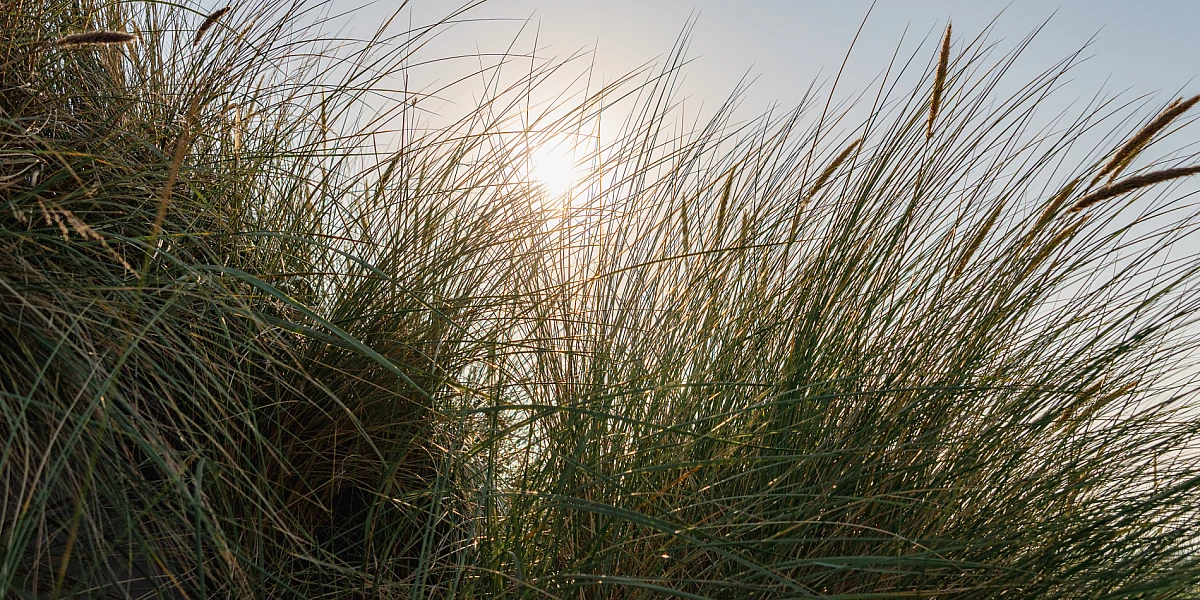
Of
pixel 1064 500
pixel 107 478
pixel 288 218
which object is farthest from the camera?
pixel 288 218

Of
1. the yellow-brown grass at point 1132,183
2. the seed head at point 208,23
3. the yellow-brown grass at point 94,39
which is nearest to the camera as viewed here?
the yellow-brown grass at point 94,39

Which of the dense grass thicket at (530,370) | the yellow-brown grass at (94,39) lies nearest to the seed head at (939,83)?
the dense grass thicket at (530,370)

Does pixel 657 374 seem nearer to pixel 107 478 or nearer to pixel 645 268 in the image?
pixel 645 268

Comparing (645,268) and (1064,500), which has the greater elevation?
(645,268)

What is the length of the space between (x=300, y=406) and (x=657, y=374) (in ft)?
1.80

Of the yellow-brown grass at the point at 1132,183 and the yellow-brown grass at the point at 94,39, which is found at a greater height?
the yellow-brown grass at the point at 1132,183

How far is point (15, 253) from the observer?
1.01 m

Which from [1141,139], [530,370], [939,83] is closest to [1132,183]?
[1141,139]

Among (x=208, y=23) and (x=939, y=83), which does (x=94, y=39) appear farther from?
(x=939, y=83)

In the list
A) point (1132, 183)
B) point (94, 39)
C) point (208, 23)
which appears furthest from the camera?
point (208, 23)

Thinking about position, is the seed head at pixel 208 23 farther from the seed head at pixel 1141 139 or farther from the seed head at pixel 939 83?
the seed head at pixel 1141 139

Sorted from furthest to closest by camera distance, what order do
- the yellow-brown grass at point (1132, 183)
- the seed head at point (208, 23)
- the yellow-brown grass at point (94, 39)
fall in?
the seed head at point (208, 23), the yellow-brown grass at point (1132, 183), the yellow-brown grass at point (94, 39)

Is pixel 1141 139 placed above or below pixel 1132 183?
above

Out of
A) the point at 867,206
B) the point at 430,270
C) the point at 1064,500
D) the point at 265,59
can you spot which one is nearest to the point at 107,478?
the point at 430,270
